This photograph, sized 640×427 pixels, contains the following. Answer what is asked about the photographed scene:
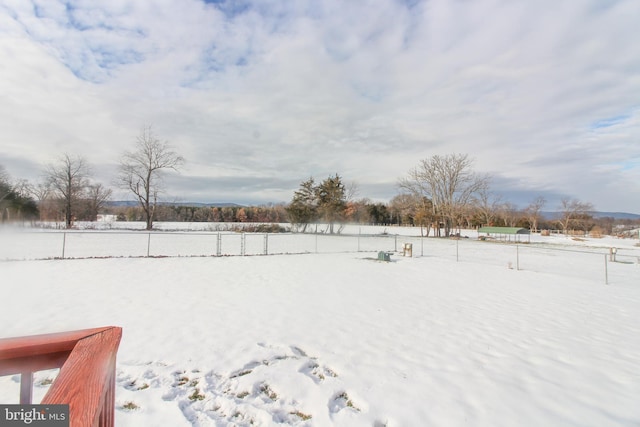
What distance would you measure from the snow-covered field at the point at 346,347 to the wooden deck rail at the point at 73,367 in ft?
6.96

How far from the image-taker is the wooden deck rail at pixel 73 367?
1.03 meters

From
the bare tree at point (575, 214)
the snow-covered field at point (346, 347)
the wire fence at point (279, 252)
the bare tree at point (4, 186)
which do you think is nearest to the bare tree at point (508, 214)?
the bare tree at point (575, 214)

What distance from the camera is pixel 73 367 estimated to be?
3.86ft

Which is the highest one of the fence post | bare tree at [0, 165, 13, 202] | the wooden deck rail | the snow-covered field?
bare tree at [0, 165, 13, 202]

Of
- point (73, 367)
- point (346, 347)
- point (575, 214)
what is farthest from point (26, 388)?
point (575, 214)

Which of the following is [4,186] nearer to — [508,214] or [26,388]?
[26,388]

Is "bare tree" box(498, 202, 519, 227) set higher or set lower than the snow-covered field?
higher

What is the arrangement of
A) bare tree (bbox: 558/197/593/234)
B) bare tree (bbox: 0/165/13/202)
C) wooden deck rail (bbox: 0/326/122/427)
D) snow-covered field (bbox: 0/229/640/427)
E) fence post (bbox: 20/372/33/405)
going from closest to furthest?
wooden deck rail (bbox: 0/326/122/427) < fence post (bbox: 20/372/33/405) < snow-covered field (bbox: 0/229/640/427) < bare tree (bbox: 0/165/13/202) < bare tree (bbox: 558/197/593/234)

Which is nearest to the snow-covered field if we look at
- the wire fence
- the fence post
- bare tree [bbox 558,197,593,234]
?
the fence post

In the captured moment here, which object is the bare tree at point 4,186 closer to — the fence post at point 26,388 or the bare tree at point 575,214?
the fence post at point 26,388

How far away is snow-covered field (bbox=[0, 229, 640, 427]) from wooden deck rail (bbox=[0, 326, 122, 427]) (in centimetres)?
212

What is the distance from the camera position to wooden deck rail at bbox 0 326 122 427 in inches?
40.4

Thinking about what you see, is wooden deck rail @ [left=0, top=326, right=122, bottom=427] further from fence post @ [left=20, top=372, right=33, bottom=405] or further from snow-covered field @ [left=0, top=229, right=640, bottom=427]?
snow-covered field @ [left=0, top=229, right=640, bottom=427]

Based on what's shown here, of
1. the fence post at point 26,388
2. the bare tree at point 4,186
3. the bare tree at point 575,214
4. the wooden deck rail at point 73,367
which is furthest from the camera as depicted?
the bare tree at point 575,214
